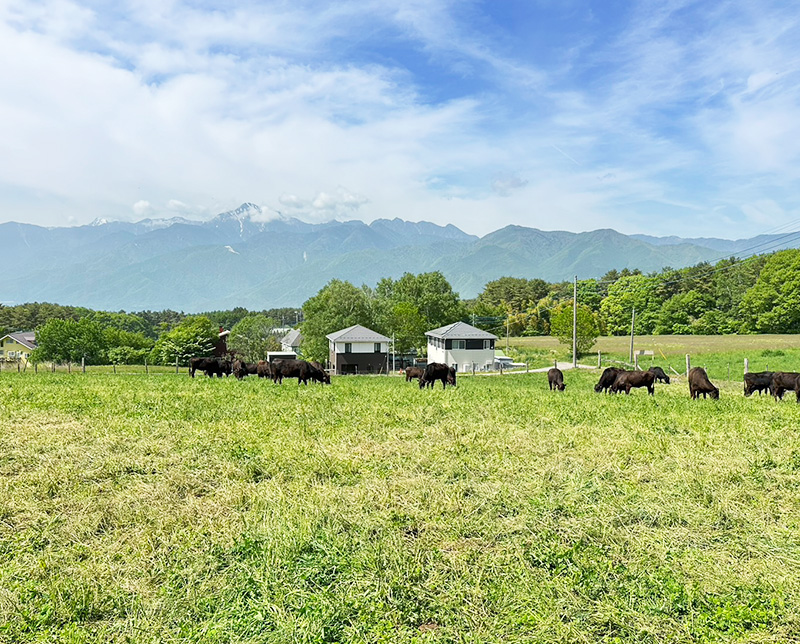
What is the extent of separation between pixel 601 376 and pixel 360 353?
124 feet

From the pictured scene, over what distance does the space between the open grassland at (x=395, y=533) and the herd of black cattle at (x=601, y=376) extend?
8.31m

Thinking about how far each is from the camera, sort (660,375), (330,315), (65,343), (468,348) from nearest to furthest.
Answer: (660,375), (468,348), (330,315), (65,343)

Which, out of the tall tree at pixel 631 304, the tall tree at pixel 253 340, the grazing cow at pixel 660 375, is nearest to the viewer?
the grazing cow at pixel 660 375

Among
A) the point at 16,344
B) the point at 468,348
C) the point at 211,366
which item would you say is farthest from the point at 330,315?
the point at 16,344

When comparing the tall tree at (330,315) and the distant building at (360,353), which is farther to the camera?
the tall tree at (330,315)

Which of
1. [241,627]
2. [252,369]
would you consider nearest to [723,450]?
[241,627]

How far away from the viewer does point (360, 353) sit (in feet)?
200

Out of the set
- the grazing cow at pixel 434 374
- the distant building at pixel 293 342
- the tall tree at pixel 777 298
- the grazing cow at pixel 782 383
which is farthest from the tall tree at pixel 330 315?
the tall tree at pixel 777 298

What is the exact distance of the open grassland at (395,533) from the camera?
4742 millimetres

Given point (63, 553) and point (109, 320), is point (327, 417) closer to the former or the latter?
point (63, 553)

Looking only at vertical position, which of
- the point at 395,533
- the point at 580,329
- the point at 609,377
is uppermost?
the point at 580,329

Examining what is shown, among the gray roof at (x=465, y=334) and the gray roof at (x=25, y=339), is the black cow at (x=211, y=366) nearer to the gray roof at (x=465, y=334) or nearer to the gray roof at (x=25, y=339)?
the gray roof at (x=465, y=334)

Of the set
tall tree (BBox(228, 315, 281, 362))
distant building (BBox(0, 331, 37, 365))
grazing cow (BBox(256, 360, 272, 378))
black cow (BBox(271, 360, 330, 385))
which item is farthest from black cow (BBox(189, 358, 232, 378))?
distant building (BBox(0, 331, 37, 365))

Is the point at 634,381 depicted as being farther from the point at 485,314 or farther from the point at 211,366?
the point at 485,314
